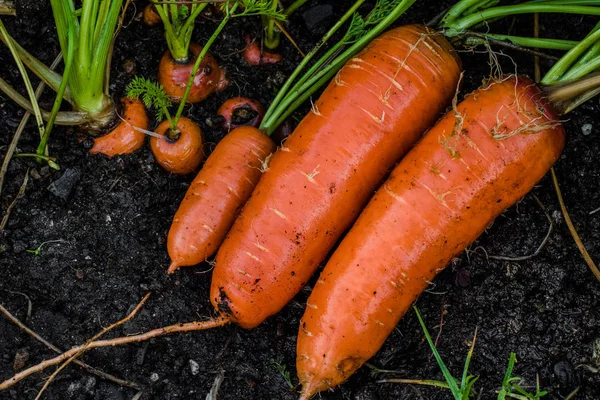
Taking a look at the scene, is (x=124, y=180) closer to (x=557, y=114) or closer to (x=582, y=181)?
(x=557, y=114)

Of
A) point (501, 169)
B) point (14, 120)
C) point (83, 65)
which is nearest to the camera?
point (501, 169)

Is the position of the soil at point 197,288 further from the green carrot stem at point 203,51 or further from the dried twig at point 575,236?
the green carrot stem at point 203,51

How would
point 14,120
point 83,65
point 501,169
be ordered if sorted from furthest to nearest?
point 14,120 → point 83,65 → point 501,169

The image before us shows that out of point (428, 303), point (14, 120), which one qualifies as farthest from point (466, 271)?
point (14, 120)

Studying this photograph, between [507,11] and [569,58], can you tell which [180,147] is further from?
[569,58]

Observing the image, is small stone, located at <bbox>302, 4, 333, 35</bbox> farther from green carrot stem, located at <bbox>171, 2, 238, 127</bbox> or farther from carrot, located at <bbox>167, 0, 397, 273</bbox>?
green carrot stem, located at <bbox>171, 2, 238, 127</bbox>

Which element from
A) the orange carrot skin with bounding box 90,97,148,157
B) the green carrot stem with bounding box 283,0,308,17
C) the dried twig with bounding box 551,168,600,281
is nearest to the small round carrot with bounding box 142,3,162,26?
the orange carrot skin with bounding box 90,97,148,157

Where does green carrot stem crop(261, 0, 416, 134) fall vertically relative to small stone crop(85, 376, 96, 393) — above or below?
above

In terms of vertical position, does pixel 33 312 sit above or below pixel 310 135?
below
